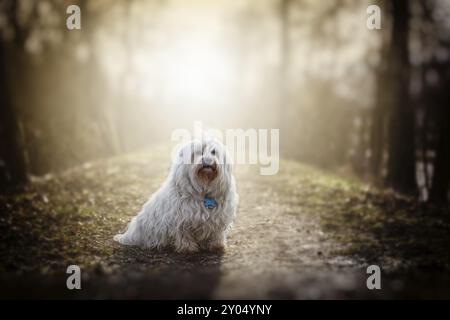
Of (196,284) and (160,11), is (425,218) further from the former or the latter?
(160,11)

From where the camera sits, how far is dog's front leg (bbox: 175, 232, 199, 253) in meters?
6.50

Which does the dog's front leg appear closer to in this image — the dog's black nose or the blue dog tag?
the blue dog tag

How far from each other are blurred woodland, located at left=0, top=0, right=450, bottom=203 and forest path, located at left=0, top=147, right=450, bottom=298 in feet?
6.57

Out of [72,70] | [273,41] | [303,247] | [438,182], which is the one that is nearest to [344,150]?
[438,182]

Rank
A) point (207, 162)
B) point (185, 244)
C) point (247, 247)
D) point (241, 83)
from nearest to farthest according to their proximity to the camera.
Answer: point (207, 162)
point (185, 244)
point (247, 247)
point (241, 83)

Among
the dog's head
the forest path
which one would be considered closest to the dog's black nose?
the dog's head

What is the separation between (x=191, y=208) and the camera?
258 inches

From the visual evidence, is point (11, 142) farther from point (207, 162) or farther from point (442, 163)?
point (442, 163)

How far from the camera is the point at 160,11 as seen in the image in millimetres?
30188

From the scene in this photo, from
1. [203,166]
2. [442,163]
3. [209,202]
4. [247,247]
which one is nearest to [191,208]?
[209,202]

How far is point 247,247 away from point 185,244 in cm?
89

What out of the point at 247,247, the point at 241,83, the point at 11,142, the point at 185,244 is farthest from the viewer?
the point at 241,83

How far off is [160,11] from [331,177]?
822 inches

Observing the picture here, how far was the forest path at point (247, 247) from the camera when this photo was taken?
496 centimetres
